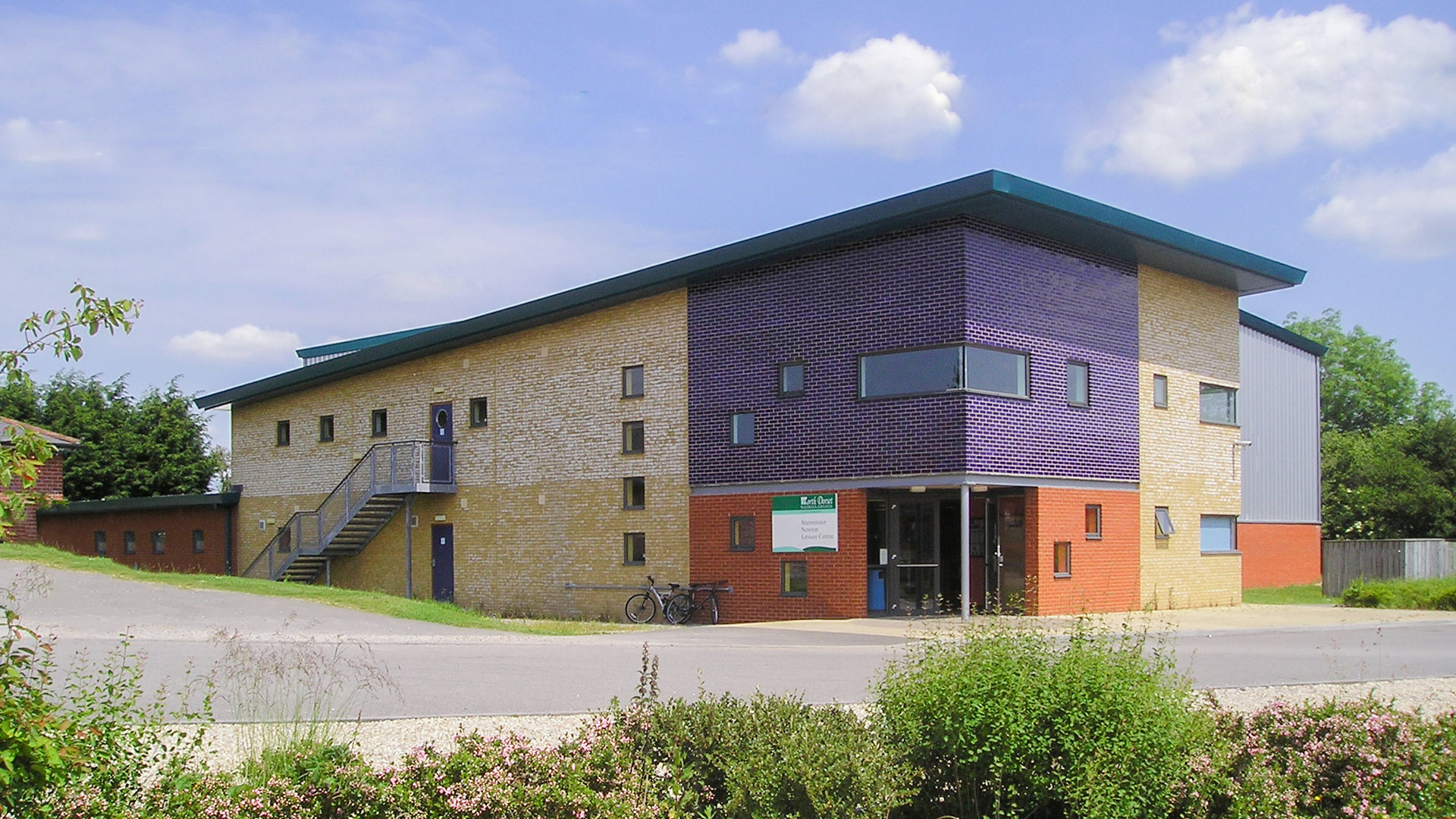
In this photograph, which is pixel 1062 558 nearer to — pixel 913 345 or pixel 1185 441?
pixel 913 345

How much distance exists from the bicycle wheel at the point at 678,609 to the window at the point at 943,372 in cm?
593

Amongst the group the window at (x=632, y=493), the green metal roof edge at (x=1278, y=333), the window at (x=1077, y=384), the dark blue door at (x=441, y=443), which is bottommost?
the window at (x=632, y=493)

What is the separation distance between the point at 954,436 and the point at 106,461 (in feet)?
141

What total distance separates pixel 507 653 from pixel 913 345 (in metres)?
9.59

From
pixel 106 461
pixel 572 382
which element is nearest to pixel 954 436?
pixel 572 382

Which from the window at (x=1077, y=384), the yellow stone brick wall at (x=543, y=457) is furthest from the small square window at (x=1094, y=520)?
the yellow stone brick wall at (x=543, y=457)

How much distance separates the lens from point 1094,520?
24.6 meters

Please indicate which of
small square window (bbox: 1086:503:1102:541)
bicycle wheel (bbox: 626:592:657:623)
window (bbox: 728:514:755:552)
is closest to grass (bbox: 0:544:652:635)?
bicycle wheel (bbox: 626:592:657:623)

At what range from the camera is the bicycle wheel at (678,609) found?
25812 mm

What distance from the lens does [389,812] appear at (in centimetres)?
573

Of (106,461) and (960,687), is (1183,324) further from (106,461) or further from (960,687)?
(106,461)

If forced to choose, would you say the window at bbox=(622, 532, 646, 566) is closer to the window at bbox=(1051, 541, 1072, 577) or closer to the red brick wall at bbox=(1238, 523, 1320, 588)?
the window at bbox=(1051, 541, 1072, 577)

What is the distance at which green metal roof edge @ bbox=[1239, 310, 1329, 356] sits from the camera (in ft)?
112

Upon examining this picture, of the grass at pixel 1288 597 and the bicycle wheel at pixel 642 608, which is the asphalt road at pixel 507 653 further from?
the grass at pixel 1288 597
